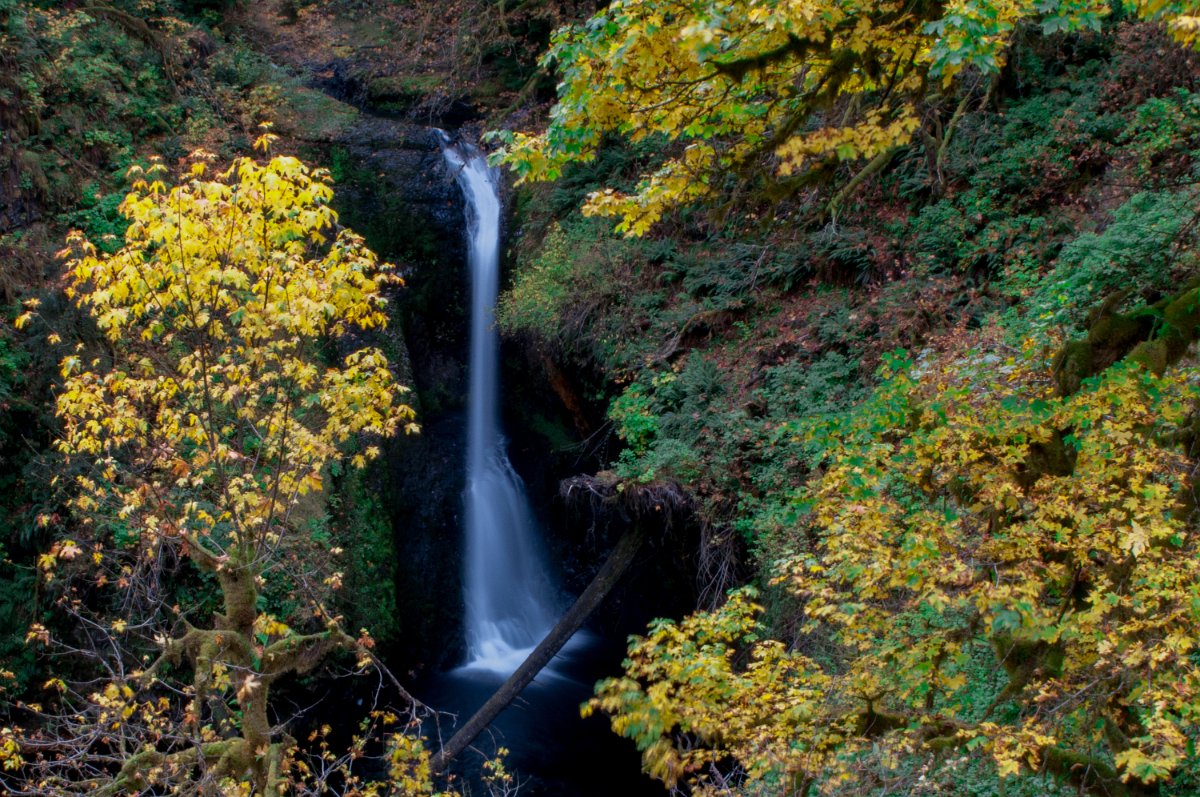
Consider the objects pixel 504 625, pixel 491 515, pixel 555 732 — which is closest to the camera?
pixel 555 732

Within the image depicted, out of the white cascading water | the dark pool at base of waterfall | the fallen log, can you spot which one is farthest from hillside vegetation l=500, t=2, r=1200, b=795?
the white cascading water

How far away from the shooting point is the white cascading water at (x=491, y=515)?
1310 cm

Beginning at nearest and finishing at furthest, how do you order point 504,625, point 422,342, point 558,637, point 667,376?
point 558,637 < point 667,376 < point 504,625 < point 422,342

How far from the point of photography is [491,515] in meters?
14.0

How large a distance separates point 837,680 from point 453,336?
1132 centimetres

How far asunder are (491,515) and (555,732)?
13.4 ft

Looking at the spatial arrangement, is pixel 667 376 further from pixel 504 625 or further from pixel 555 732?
pixel 504 625

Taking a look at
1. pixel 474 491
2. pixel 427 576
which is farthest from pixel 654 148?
pixel 427 576

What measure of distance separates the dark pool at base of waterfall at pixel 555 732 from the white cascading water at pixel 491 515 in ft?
2.17

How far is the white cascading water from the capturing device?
13104 mm

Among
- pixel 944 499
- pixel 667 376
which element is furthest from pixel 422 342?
pixel 944 499

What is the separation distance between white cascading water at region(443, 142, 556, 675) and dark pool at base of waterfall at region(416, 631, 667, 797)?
Result: 0.66 meters

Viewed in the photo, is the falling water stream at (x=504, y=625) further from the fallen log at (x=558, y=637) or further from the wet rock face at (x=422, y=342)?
the fallen log at (x=558, y=637)

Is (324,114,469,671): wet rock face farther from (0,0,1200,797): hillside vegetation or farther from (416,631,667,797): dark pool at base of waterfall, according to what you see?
(416,631,667,797): dark pool at base of waterfall
